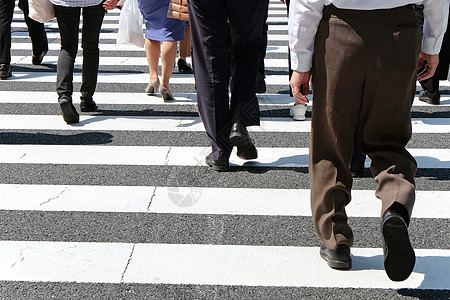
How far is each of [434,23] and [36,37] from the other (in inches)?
253

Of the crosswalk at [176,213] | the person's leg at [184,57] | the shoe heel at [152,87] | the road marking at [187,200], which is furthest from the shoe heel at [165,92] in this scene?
the road marking at [187,200]

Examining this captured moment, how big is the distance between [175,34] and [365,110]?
3786mm

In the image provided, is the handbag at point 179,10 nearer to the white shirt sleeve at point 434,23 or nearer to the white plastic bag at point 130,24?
the white plastic bag at point 130,24

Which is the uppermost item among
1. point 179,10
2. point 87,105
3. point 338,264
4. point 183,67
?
point 179,10

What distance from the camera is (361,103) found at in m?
3.21

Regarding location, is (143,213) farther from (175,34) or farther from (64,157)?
(175,34)

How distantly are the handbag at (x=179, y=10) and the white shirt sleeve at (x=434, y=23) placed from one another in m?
3.54

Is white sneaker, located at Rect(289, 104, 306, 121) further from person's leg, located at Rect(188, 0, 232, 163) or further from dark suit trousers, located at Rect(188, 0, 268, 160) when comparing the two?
person's leg, located at Rect(188, 0, 232, 163)

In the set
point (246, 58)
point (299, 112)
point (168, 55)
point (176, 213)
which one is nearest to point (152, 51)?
point (168, 55)

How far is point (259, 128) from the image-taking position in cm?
616

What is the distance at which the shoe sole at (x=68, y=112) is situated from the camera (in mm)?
6102

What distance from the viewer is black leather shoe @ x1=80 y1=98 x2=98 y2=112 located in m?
6.56

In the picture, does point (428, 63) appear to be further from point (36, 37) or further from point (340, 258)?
point (36, 37)

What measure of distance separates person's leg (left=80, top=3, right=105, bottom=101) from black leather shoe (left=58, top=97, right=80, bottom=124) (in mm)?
347
